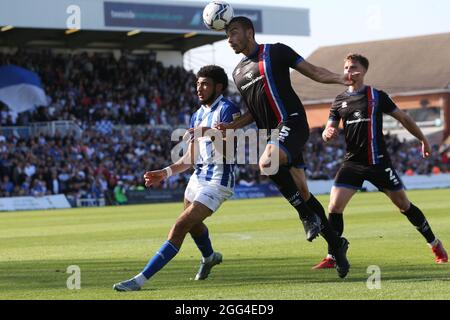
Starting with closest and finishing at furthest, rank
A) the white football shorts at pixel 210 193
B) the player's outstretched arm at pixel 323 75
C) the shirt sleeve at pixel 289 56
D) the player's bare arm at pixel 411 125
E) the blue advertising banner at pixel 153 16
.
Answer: the player's outstretched arm at pixel 323 75 → the white football shorts at pixel 210 193 → the shirt sleeve at pixel 289 56 → the player's bare arm at pixel 411 125 → the blue advertising banner at pixel 153 16

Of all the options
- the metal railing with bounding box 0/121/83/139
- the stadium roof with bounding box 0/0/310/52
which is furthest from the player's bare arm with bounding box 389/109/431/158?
the stadium roof with bounding box 0/0/310/52

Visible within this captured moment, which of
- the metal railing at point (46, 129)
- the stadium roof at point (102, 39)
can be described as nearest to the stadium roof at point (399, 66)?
the stadium roof at point (102, 39)

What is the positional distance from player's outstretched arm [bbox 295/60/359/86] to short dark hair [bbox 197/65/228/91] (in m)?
0.82

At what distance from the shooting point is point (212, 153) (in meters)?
9.71

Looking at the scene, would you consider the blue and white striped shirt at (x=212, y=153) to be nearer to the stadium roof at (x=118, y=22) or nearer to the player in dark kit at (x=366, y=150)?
the player in dark kit at (x=366, y=150)

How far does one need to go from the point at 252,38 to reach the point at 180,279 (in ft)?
9.36

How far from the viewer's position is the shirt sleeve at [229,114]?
973 centimetres

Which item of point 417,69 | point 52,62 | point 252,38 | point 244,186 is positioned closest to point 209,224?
point 252,38

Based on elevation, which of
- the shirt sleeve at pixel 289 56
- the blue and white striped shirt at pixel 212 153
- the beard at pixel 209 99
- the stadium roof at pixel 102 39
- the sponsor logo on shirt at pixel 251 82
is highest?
the stadium roof at pixel 102 39

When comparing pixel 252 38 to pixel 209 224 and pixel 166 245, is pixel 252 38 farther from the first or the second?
pixel 209 224

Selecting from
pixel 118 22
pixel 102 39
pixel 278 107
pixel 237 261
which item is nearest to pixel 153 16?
pixel 118 22

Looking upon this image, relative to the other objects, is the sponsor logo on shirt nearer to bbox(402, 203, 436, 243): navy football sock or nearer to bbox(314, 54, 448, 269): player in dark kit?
bbox(314, 54, 448, 269): player in dark kit

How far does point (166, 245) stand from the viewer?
938 cm
